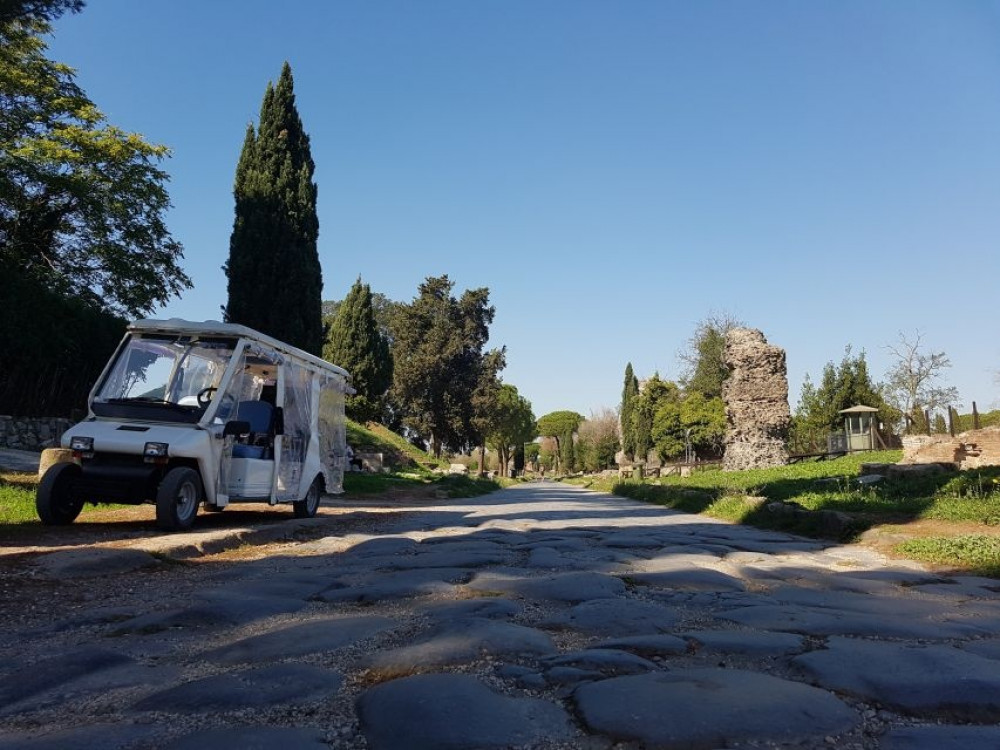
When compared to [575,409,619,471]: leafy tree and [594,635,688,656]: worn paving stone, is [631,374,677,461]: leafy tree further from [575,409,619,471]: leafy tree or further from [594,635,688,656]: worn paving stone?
[594,635,688,656]: worn paving stone

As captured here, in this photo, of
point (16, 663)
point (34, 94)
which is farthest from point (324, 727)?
point (34, 94)

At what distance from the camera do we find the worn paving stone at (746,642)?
2.78 m

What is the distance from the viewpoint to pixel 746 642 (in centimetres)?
290

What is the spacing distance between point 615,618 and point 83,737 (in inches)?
86.5

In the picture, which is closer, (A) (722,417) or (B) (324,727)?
(B) (324,727)

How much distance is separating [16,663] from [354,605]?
1.58 meters

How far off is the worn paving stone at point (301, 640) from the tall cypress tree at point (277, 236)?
64.4ft

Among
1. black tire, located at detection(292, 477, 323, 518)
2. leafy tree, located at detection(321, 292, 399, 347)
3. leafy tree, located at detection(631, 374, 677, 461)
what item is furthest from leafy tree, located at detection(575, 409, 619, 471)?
black tire, located at detection(292, 477, 323, 518)

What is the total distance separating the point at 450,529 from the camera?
882 cm

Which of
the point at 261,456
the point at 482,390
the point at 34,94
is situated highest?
the point at 34,94

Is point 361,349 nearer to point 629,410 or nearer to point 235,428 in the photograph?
point 629,410

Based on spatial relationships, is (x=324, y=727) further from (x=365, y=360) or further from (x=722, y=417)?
(x=722, y=417)

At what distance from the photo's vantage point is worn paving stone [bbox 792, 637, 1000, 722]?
85.0 inches

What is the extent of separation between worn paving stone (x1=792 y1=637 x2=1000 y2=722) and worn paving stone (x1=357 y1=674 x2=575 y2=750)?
1027 mm
